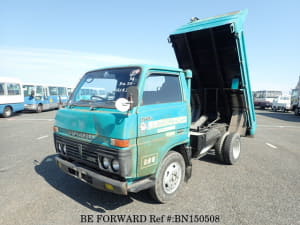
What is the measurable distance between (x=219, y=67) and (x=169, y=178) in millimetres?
3178

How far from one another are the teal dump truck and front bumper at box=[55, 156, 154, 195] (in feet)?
0.04

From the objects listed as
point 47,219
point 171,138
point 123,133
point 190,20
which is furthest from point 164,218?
point 190,20

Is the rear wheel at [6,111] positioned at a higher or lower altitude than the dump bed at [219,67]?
lower

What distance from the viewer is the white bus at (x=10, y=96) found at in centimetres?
1177

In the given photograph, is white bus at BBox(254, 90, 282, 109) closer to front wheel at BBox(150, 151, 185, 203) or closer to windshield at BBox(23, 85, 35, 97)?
front wheel at BBox(150, 151, 185, 203)

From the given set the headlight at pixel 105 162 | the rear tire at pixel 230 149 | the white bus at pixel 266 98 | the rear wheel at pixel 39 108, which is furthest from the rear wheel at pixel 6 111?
the white bus at pixel 266 98

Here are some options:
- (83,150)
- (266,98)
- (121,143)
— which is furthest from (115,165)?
(266,98)

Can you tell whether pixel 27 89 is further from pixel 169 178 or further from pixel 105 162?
pixel 169 178

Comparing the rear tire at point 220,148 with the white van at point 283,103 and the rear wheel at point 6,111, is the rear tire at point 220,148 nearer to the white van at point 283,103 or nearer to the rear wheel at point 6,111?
the rear wheel at point 6,111

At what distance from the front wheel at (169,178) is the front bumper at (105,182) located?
0.75ft

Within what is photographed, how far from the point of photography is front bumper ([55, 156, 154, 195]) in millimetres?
Result: 2240

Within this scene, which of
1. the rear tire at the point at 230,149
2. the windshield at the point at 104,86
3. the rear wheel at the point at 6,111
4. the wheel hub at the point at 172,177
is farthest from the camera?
the rear wheel at the point at 6,111

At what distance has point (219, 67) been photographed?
15.1 feet

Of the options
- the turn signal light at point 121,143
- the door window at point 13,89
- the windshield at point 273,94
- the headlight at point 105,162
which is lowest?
the headlight at point 105,162
